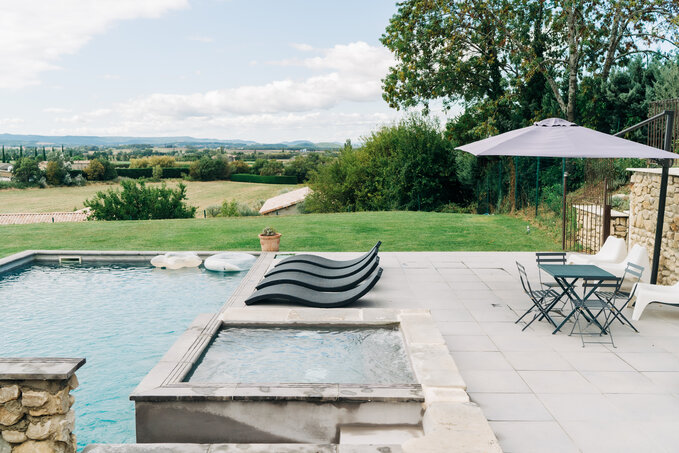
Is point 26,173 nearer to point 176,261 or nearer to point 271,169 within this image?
point 271,169

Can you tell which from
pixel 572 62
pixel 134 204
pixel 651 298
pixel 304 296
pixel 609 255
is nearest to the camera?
pixel 651 298

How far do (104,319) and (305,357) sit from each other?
3761mm

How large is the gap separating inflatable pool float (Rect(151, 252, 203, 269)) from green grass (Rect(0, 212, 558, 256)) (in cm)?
208

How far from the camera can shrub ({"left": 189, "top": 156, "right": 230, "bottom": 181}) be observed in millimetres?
67250

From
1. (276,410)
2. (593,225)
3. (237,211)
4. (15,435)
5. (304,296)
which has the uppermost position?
(593,225)

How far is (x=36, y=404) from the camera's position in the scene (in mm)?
3715

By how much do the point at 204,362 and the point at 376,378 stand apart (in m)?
1.81

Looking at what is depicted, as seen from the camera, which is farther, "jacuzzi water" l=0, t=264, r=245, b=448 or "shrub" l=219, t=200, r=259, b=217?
"shrub" l=219, t=200, r=259, b=217

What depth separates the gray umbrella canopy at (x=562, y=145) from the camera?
273 inches

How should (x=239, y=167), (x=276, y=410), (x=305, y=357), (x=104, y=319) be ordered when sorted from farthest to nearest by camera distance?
1. (x=239, y=167)
2. (x=104, y=319)
3. (x=305, y=357)
4. (x=276, y=410)

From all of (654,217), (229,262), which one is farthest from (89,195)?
(654,217)

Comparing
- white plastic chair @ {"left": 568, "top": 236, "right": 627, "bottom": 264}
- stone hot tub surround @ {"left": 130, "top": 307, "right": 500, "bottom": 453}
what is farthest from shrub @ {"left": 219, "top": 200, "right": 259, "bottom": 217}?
stone hot tub surround @ {"left": 130, "top": 307, "right": 500, "bottom": 453}

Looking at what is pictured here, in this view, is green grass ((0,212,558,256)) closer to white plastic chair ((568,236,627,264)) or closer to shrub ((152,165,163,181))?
white plastic chair ((568,236,627,264))

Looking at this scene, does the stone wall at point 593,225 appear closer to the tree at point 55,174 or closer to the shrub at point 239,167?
the tree at point 55,174
